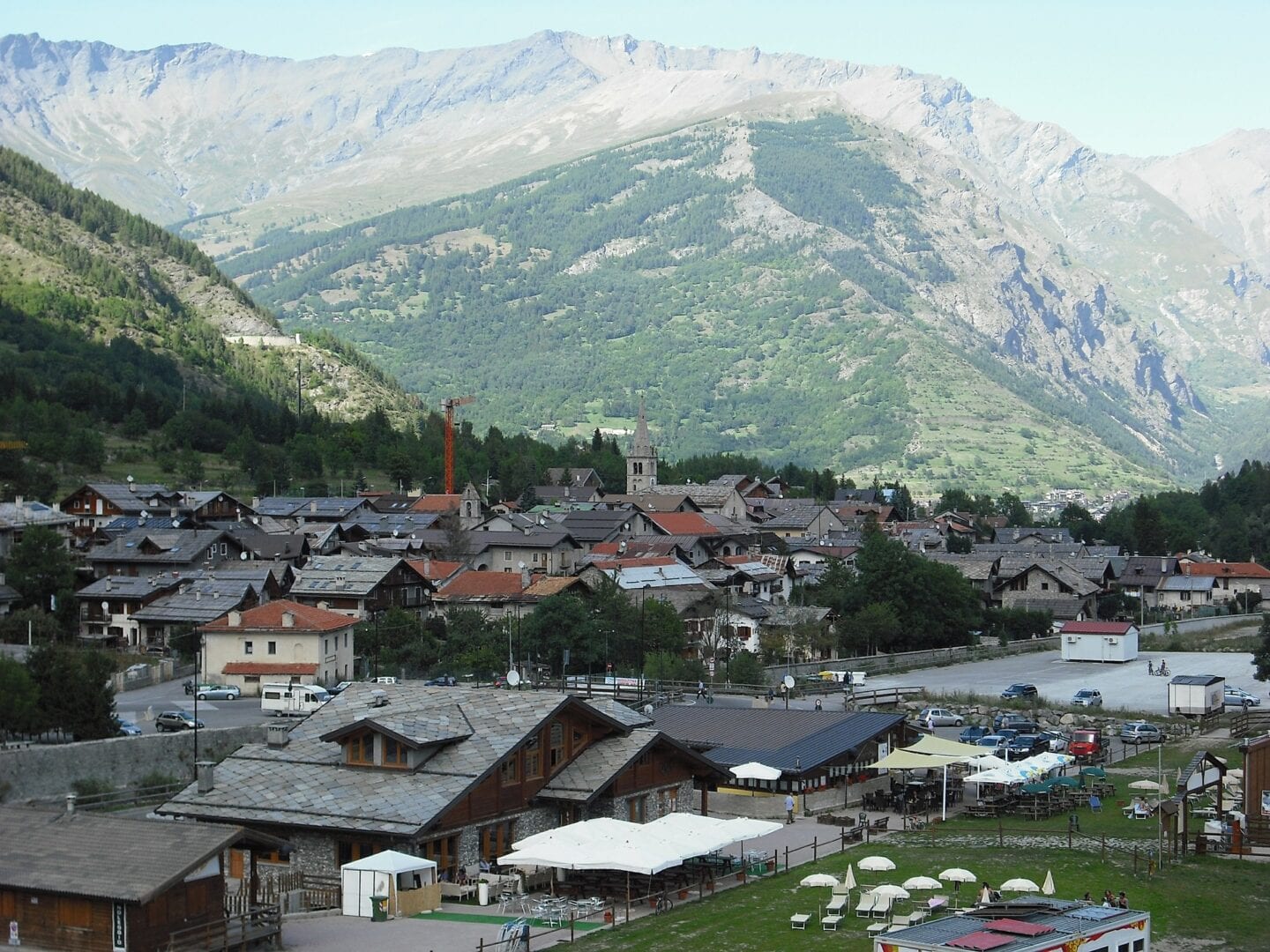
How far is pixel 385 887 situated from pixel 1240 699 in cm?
4284

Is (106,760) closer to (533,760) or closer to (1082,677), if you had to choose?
(533,760)

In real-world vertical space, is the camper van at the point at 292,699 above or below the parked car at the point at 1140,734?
above

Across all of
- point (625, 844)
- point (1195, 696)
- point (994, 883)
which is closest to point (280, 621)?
point (1195, 696)

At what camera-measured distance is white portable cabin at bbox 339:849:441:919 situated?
114 feet

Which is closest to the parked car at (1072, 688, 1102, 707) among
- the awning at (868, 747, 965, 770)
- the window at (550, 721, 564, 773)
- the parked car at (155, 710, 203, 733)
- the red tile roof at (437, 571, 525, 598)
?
the awning at (868, 747, 965, 770)

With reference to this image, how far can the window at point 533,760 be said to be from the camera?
40.2 m

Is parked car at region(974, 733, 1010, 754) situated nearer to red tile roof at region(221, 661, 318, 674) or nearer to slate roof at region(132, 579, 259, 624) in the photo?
red tile roof at region(221, 661, 318, 674)

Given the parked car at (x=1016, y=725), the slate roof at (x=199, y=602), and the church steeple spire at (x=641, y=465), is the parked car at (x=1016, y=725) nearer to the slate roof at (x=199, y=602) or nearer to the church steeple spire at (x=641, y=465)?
the slate roof at (x=199, y=602)

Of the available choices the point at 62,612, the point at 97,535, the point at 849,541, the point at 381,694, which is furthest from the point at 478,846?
the point at 849,541

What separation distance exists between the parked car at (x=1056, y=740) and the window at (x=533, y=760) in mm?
21197

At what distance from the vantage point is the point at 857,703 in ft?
216

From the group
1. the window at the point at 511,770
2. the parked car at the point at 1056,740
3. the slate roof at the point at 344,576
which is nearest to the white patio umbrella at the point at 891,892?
the window at the point at 511,770

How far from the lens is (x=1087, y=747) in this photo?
5541cm

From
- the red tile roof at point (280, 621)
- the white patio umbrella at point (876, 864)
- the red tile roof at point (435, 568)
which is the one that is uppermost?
the red tile roof at point (435, 568)
